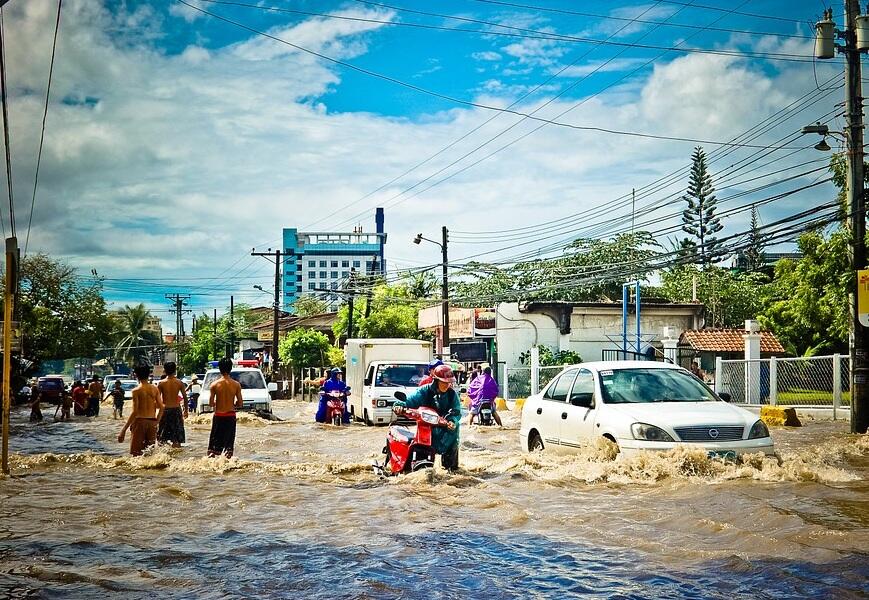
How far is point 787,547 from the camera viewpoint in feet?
24.4

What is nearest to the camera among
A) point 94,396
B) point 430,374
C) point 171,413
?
point 430,374

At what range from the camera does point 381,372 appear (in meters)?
25.8

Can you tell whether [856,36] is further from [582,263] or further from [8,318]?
[582,263]

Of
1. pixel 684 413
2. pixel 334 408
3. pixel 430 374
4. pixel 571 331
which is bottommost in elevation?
pixel 334 408

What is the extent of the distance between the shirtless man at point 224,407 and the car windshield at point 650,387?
5341 millimetres

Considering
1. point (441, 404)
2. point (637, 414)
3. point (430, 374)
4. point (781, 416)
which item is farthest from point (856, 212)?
point (441, 404)

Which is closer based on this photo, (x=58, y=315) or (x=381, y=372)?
(x=381, y=372)

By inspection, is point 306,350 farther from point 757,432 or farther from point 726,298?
point 757,432

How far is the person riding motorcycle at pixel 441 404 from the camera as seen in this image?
1084 centimetres

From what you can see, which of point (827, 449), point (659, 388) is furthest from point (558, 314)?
point (659, 388)

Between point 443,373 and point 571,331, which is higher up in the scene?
point 571,331

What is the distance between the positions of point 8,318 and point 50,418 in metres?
23.6

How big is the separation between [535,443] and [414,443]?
308 centimetres

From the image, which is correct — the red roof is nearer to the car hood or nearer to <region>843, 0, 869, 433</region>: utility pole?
<region>843, 0, 869, 433</region>: utility pole
